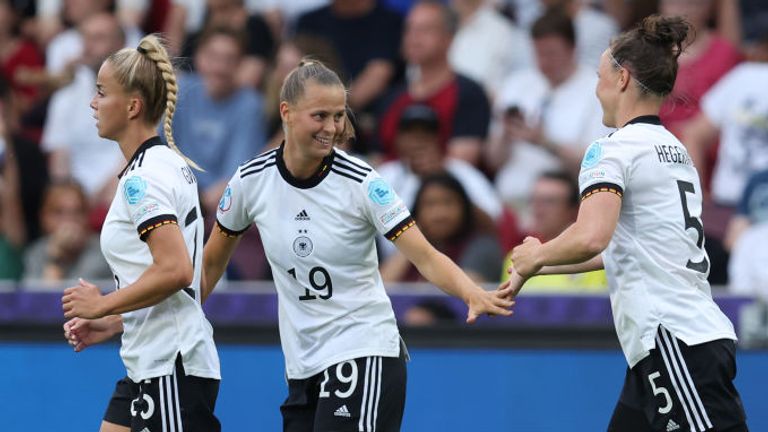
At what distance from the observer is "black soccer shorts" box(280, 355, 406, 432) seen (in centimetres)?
538

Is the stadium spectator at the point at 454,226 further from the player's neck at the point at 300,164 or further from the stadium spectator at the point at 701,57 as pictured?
the player's neck at the point at 300,164

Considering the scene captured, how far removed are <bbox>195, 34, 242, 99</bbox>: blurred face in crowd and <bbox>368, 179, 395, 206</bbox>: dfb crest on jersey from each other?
17.2 ft

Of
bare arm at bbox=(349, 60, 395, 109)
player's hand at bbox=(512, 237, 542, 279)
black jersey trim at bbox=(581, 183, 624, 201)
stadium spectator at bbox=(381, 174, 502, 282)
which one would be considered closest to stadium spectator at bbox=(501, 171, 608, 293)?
stadium spectator at bbox=(381, 174, 502, 282)

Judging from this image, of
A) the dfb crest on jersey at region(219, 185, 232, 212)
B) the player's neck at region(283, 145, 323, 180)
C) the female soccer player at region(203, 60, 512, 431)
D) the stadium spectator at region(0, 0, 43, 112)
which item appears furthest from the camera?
the stadium spectator at region(0, 0, 43, 112)

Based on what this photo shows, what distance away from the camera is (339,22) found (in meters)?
11.1

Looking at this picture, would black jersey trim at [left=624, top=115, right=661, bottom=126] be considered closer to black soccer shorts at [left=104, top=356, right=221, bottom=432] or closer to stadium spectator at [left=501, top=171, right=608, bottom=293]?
black soccer shorts at [left=104, top=356, right=221, bottom=432]

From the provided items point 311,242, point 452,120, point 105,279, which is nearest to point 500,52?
point 452,120

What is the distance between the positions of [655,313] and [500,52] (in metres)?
5.91

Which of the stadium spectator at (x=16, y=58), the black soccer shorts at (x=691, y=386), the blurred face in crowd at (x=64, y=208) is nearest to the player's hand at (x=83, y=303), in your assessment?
the black soccer shorts at (x=691, y=386)

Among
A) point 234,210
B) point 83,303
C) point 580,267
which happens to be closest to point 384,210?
point 234,210

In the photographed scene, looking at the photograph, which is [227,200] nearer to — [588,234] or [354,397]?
[354,397]

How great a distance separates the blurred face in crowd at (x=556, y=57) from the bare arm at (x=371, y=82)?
4.17 feet

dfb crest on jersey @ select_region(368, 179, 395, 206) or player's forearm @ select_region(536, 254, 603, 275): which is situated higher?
dfb crest on jersey @ select_region(368, 179, 395, 206)

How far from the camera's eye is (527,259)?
5289 mm
